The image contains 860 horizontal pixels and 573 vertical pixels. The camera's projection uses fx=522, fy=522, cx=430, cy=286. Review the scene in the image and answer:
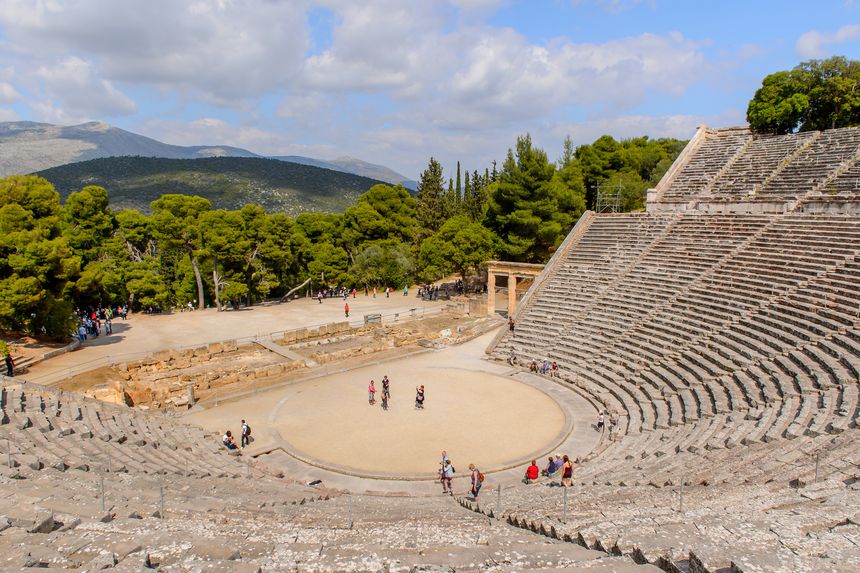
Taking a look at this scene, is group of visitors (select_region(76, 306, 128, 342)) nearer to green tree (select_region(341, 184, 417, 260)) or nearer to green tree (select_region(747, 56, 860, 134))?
green tree (select_region(341, 184, 417, 260))

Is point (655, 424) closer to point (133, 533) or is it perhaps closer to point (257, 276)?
point (133, 533)

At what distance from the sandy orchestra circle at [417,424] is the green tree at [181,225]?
1957cm

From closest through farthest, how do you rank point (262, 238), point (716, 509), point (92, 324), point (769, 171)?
1. point (716, 509)
2. point (92, 324)
3. point (769, 171)
4. point (262, 238)

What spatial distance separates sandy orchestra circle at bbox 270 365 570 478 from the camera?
15625 mm

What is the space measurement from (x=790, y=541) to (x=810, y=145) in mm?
35784

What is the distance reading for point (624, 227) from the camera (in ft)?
102

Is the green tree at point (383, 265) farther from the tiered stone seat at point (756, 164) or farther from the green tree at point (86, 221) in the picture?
the tiered stone seat at point (756, 164)

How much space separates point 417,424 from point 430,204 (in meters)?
40.9

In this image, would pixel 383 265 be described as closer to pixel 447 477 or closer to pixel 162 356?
pixel 162 356

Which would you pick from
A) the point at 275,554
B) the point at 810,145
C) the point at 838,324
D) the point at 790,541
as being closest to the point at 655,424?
the point at 838,324

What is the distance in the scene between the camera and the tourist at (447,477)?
44.6 feet

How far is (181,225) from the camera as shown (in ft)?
122

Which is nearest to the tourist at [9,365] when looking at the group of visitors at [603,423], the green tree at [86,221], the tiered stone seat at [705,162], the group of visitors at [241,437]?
the group of visitors at [241,437]

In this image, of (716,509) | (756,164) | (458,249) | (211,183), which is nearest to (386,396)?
(716,509)
